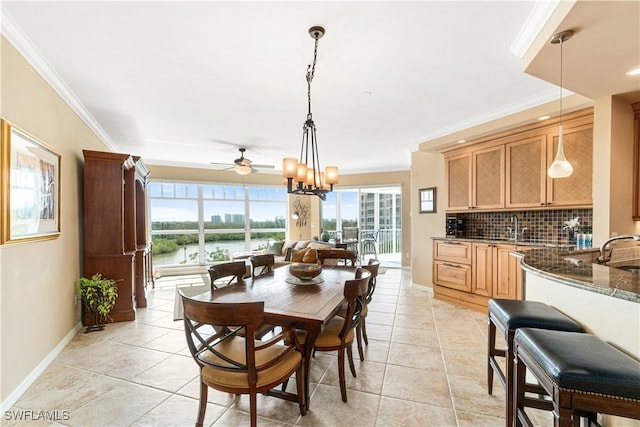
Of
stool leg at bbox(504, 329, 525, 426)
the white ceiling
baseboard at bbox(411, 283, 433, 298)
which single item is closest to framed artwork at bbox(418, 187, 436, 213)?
the white ceiling

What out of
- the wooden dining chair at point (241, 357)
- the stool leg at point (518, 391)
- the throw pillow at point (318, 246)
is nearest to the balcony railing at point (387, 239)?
the throw pillow at point (318, 246)

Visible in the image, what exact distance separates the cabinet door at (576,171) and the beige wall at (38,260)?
5.24m

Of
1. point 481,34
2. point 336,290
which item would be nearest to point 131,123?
point 336,290

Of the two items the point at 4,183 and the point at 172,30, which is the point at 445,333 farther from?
the point at 4,183

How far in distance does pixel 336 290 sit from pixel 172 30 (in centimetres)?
231

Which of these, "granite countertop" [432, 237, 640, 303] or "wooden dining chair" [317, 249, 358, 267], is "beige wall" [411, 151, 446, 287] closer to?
"wooden dining chair" [317, 249, 358, 267]

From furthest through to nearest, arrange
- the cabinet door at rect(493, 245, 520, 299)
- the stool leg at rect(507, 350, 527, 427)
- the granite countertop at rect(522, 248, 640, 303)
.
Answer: the cabinet door at rect(493, 245, 520, 299)
the stool leg at rect(507, 350, 527, 427)
the granite countertop at rect(522, 248, 640, 303)

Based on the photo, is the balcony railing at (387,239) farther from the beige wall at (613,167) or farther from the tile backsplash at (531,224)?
the beige wall at (613,167)

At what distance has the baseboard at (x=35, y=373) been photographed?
78.0 inches

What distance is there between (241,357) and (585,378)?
1626 millimetres

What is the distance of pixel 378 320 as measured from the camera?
12.2ft

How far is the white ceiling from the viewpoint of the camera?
188 cm

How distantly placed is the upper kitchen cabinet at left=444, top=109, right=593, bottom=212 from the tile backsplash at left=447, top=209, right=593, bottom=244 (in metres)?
0.35

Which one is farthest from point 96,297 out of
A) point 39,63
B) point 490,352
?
point 490,352
